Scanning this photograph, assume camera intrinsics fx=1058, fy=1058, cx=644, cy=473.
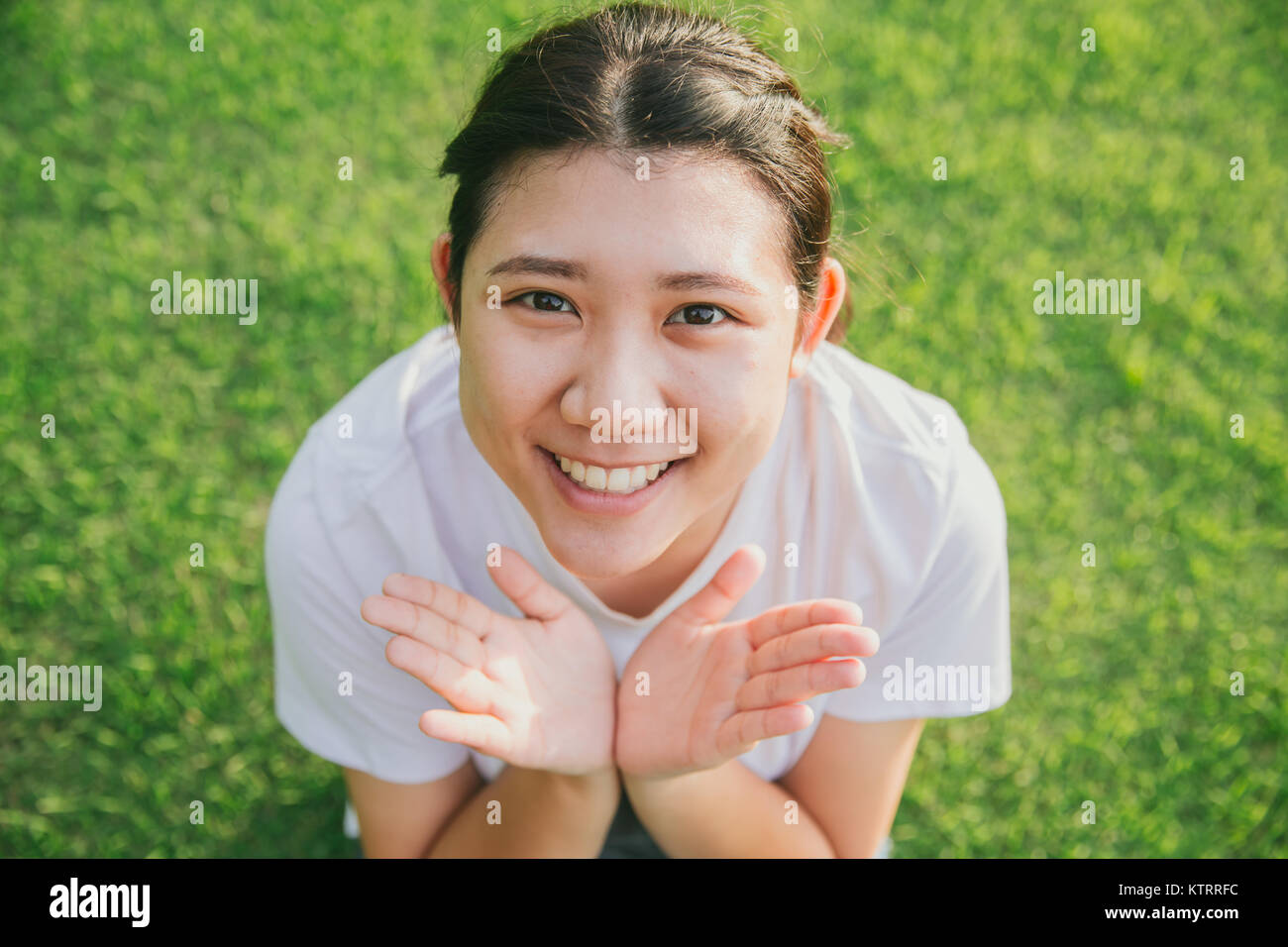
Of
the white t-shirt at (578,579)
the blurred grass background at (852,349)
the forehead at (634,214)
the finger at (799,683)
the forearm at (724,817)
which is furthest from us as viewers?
the blurred grass background at (852,349)

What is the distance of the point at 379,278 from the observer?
10.5 feet

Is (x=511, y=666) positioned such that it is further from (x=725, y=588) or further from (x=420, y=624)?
(x=725, y=588)

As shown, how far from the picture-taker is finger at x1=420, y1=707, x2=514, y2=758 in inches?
58.4

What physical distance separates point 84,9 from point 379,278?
1.41 m

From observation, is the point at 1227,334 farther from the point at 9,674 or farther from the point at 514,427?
the point at 9,674

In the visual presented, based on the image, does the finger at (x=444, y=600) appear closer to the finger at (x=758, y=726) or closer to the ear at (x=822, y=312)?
the finger at (x=758, y=726)

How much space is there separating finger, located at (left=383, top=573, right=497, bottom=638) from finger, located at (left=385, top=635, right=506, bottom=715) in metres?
0.07

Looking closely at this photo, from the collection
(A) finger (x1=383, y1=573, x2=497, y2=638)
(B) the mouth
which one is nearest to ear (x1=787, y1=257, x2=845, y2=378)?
(B) the mouth

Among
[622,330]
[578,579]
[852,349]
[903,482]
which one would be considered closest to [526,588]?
[578,579]

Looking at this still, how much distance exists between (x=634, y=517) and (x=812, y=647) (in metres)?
0.33

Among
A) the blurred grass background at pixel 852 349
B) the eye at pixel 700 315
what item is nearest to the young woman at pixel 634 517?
the eye at pixel 700 315

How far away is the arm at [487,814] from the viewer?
190 centimetres

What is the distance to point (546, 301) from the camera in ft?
4.86

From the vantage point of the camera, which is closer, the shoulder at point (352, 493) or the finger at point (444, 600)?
the finger at point (444, 600)
